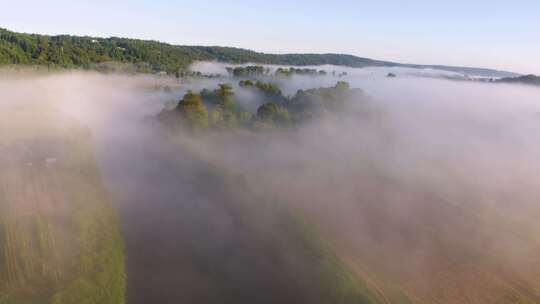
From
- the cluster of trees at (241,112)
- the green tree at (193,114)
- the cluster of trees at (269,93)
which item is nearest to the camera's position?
the green tree at (193,114)

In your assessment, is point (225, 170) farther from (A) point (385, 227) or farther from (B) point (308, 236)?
(A) point (385, 227)

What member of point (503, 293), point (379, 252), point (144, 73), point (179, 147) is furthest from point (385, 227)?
point (144, 73)

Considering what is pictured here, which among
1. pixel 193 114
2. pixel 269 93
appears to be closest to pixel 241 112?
pixel 193 114

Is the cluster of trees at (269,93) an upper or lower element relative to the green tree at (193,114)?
upper

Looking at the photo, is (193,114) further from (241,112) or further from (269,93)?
(269,93)

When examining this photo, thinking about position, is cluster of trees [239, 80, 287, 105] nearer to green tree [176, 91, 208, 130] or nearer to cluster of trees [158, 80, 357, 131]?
cluster of trees [158, 80, 357, 131]

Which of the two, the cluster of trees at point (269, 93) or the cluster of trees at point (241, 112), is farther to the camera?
the cluster of trees at point (269, 93)

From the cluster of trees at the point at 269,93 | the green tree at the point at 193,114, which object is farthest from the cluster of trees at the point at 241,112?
the cluster of trees at the point at 269,93

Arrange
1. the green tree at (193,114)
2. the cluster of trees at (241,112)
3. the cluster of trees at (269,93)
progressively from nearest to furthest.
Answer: the green tree at (193,114), the cluster of trees at (241,112), the cluster of trees at (269,93)

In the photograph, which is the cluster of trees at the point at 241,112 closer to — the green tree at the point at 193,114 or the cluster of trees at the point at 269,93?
the green tree at the point at 193,114
